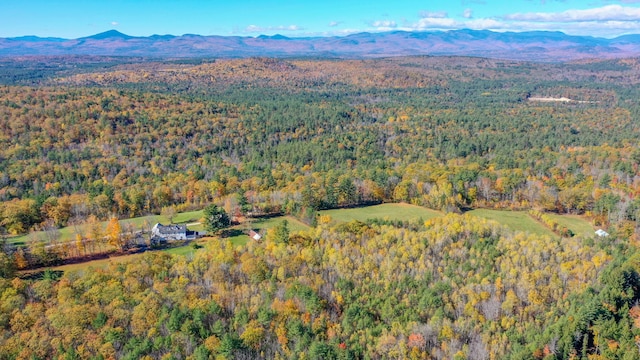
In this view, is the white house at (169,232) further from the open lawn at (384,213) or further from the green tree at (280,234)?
the open lawn at (384,213)

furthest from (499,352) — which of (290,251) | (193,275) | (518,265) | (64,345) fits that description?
(64,345)

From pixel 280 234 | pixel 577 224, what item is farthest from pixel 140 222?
pixel 577 224

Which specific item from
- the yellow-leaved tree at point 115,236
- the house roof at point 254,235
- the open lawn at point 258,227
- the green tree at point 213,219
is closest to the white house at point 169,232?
the green tree at point 213,219

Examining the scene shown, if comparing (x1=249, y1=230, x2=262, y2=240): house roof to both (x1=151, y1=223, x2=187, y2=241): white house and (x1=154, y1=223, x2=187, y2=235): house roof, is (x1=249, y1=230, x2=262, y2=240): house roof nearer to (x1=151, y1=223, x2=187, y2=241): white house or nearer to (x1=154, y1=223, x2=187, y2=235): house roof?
(x1=151, y1=223, x2=187, y2=241): white house

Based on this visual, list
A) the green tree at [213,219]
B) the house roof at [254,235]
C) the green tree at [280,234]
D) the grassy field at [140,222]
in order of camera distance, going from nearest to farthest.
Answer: the green tree at [280,234] < the grassy field at [140,222] < the house roof at [254,235] < the green tree at [213,219]

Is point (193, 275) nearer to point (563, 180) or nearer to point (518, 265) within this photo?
point (518, 265)

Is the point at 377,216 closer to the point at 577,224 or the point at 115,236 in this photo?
the point at 577,224
